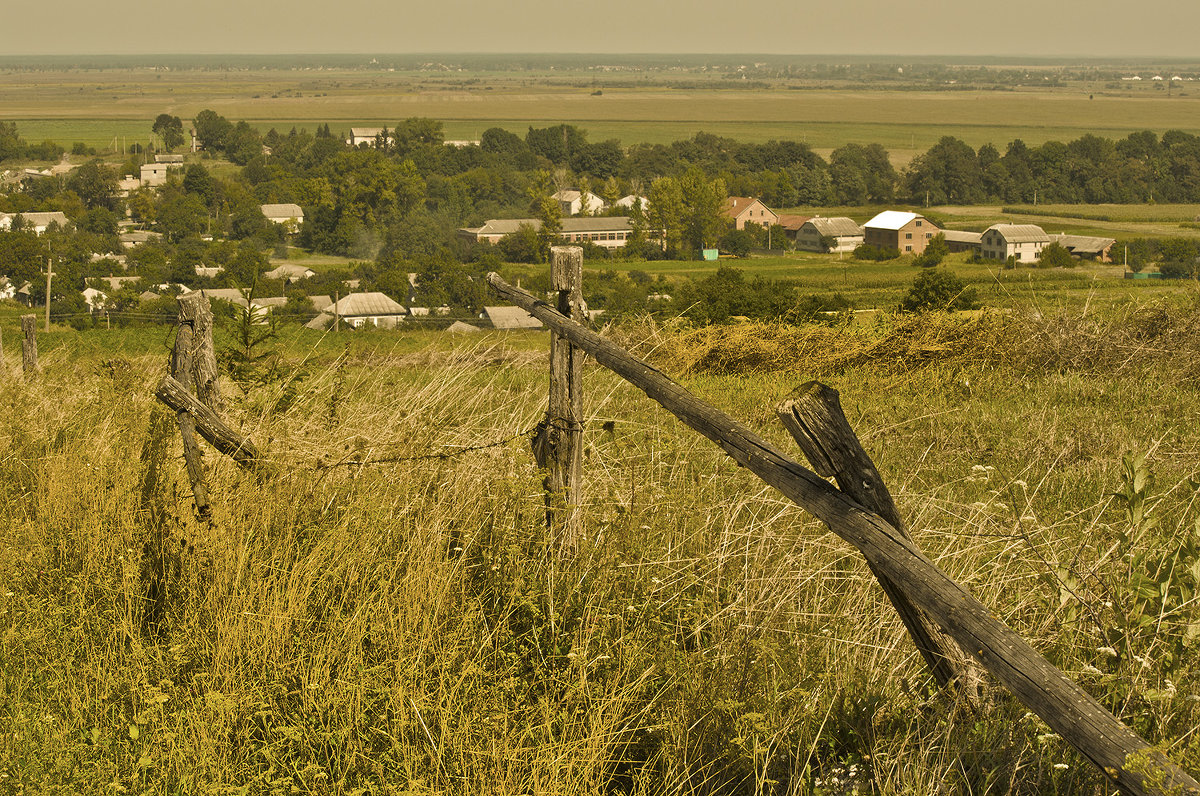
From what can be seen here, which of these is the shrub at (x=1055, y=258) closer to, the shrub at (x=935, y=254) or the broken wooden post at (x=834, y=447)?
the shrub at (x=935, y=254)

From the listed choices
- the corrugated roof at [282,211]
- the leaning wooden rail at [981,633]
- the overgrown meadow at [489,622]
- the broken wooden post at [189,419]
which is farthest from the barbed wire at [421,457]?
the corrugated roof at [282,211]

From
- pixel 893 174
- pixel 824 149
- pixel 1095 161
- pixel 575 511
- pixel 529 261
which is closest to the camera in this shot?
pixel 575 511

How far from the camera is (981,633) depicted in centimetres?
200

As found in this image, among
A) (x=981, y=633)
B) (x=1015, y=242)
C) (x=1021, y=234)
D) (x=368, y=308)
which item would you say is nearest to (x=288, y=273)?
(x=368, y=308)

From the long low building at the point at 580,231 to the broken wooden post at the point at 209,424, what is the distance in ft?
269

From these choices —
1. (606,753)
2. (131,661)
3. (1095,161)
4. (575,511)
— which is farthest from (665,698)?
(1095,161)

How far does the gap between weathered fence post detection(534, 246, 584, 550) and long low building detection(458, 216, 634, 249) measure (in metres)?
82.0

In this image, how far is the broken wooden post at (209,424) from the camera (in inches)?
160

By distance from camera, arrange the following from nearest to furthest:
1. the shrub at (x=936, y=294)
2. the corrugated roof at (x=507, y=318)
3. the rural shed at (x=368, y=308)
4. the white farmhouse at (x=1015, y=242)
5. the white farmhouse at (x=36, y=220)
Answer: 1. the shrub at (x=936, y=294)
2. the corrugated roof at (x=507, y=318)
3. the rural shed at (x=368, y=308)
4. the white farmhouse at (x=1015, y=242)
5. the white farmhouse at (x=36, y=220)

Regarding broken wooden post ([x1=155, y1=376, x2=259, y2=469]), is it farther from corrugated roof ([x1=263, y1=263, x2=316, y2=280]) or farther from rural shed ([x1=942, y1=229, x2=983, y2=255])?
rural shed ([x1=942, y1=229, x2=983, y2=255])

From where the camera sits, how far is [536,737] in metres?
2.80

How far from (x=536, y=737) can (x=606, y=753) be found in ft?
0.67

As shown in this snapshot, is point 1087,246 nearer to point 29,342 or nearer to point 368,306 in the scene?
point 368,306

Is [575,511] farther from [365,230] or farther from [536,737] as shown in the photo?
[365,230]
